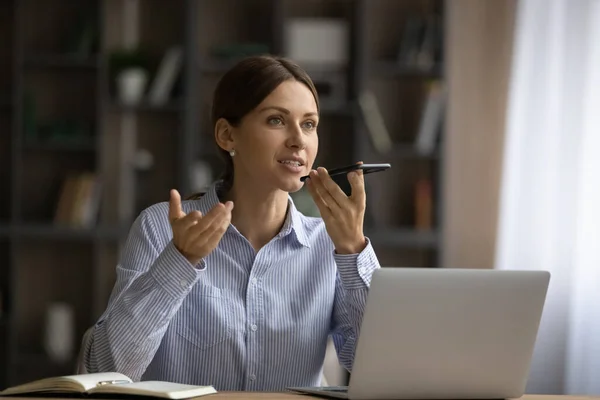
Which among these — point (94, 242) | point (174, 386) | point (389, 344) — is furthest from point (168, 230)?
point (94, 242)

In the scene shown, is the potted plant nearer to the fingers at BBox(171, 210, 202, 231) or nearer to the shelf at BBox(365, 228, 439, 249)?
the shelf at BBox(365, 228, 439, 249)

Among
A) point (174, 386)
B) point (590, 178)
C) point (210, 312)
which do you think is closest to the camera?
point (174, 386)

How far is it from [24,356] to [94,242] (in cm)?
63

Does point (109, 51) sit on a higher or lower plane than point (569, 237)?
higher

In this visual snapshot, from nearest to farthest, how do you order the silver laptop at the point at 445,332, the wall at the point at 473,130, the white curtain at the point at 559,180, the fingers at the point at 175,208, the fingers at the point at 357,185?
the silver laptop at the point at 445,332
the fingers at the point at 175,208
the fingers at the point at 357,185
the white curtain at the point at 559,180
the wall at the point at 473,130

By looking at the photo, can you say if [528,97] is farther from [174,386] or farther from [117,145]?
[174,386]

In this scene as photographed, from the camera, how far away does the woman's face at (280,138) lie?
6.70 ft

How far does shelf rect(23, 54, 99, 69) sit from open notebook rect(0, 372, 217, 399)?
10.3ft

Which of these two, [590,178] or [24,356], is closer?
[590,178]

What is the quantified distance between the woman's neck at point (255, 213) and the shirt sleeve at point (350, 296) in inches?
7.4

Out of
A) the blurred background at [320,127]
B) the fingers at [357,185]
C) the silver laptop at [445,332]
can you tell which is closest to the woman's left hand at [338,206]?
the fingers at [357,185]

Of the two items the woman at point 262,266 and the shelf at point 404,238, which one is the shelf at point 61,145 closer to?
the shelf at point 404,238

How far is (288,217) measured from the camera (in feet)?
7.09

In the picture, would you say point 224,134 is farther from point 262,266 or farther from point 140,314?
point 140,314
